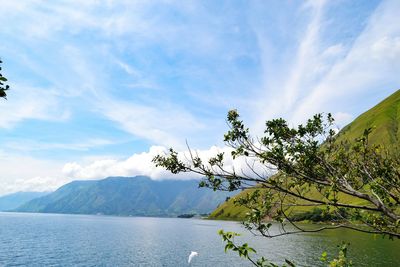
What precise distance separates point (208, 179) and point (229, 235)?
11.8 feet

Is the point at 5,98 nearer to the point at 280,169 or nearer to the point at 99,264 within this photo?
the point at 280,169

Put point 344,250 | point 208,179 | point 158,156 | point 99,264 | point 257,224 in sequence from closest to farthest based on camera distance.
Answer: point 344,250
point 257,224
point 208,179
point 158,156
point 99,264

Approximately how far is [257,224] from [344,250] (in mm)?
2441

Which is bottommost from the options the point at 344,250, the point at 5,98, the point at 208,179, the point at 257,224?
the point at 344,250

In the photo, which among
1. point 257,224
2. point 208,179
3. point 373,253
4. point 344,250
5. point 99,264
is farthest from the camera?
point 373,253

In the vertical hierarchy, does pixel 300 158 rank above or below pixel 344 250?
above

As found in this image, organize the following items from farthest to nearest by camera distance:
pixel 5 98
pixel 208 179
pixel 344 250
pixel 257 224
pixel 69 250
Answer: pixel 69 250
pixel 208 179
pixel 257 224
pixel 344 250
pixel 5 98

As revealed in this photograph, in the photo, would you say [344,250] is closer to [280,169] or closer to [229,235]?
[280,169]

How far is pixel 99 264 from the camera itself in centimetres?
8419

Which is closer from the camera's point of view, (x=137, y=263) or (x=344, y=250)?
(x=344, y=250)

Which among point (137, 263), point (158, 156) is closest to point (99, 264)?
point (137, 263)

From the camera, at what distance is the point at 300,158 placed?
10305 millimetres

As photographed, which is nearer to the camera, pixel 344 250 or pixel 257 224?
pixel 344 250

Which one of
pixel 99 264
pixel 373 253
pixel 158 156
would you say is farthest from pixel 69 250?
pixel 158 156
